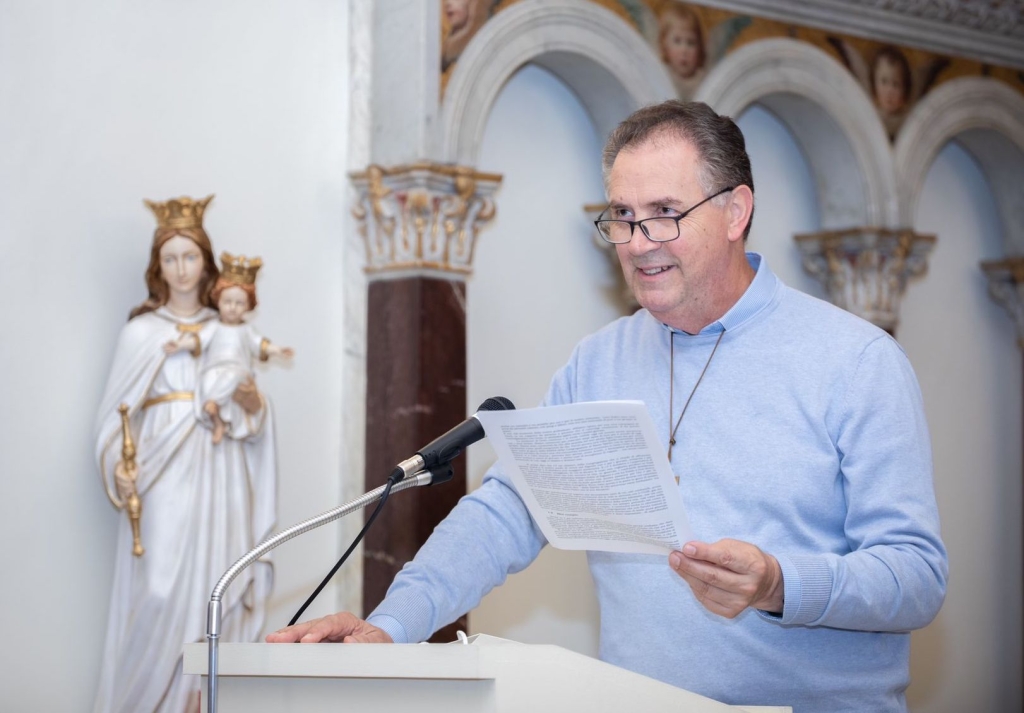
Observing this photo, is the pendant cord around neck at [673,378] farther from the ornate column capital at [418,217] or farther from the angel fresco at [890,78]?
the angel fresco at [890,78]

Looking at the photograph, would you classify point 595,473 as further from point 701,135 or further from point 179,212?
point 179,212

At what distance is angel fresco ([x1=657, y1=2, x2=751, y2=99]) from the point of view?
6477 mm

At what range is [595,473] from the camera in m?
2.24

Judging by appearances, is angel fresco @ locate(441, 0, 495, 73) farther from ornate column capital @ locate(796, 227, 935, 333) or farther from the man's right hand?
the man's right hand

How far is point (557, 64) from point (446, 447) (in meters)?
4.38

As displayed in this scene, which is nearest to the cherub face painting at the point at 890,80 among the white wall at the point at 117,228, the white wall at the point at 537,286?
the white wall at the point at 537,286

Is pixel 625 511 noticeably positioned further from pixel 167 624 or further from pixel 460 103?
pixel 460 103

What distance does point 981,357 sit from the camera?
8164 millimetres

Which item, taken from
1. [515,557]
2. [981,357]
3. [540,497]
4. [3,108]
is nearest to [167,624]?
[3,108]

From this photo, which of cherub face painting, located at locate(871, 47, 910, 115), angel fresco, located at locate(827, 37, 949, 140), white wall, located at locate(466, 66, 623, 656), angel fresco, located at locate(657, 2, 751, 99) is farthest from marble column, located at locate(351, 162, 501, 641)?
cherub face painting, located at locate(871, 47, 910, 115)

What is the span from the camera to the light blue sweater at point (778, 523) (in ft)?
7.97

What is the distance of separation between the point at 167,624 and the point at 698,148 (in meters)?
2.89

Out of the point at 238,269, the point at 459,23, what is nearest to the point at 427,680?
the point at 238,269

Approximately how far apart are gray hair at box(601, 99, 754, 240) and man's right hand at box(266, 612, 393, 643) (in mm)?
1104
